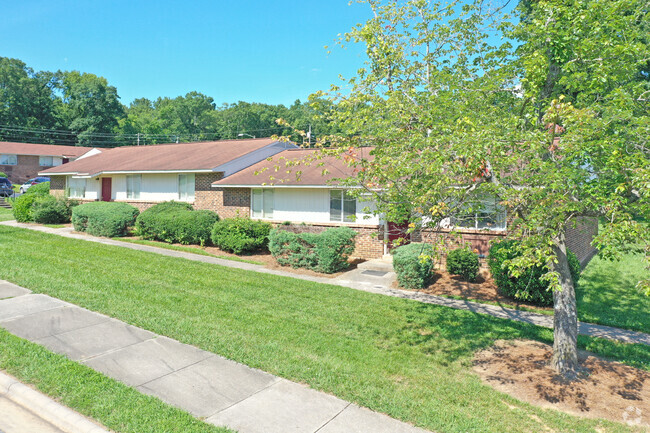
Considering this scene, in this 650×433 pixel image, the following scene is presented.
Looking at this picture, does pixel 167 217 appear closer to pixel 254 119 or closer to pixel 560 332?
pixel 560 332

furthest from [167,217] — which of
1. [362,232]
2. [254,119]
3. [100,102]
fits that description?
[254,119]

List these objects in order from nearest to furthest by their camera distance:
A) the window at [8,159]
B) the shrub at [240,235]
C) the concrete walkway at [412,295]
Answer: the concrete walkway at [412,295] < the shrub at [240,235] < the window at [8,159]

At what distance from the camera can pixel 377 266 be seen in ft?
48.6

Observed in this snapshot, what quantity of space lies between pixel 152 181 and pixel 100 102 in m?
55.3

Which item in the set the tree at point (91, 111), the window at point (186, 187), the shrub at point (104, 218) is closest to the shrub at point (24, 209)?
the shrub at point (104, 218)

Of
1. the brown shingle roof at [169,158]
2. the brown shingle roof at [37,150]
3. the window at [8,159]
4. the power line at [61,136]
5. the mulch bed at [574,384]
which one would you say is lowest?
the mulch bed at [574,384]

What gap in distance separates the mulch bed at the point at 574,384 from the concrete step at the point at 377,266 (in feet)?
23.4

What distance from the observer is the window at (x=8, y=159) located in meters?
51.4

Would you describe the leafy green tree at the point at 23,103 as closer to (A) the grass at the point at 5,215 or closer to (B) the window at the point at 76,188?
(A) the grass at the point at 5,215

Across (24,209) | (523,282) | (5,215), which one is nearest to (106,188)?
(24,209)

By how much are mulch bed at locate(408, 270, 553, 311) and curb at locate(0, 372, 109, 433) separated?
8.91 meters

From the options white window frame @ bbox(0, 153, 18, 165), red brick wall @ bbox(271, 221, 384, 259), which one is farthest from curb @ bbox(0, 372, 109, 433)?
white window frame @ bbox(0, 153, 18, 165)

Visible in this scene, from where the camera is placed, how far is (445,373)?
6352mm

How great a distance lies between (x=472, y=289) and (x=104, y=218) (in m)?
16.1
